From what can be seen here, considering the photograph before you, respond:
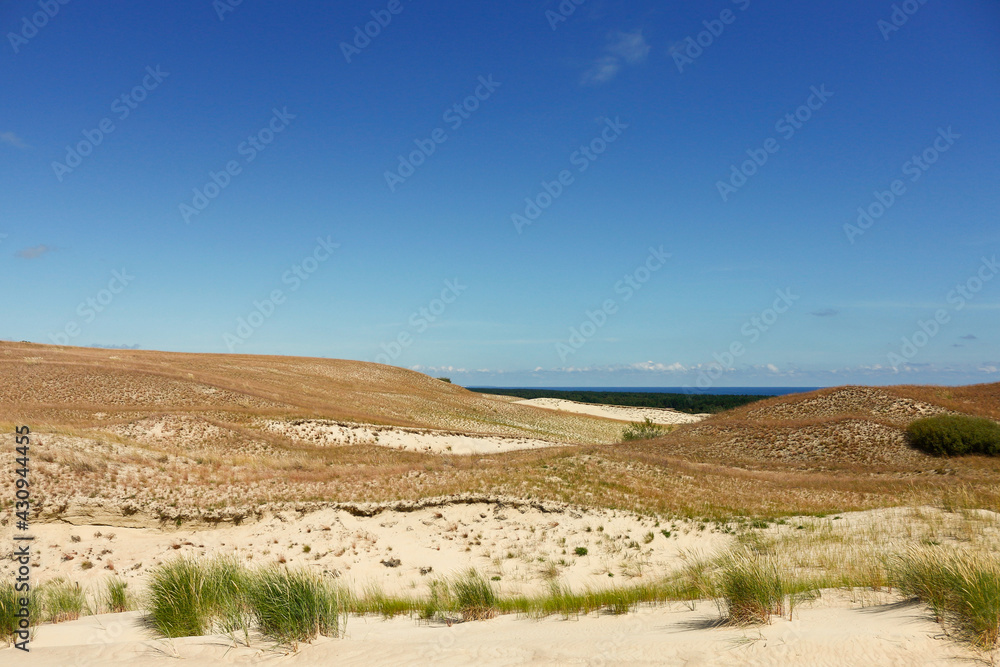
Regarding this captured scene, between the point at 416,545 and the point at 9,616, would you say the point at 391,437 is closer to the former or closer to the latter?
the point at 416,545

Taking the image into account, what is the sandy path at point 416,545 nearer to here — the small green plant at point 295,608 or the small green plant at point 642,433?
the small green plant at point 295,608

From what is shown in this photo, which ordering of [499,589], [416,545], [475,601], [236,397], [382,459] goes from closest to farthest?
[475,601]
[499,589]
[416,545]
[382,459]
[236,397]

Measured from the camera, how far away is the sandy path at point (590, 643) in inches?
228

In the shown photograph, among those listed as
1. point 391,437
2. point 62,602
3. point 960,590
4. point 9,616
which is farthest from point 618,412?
→ point 9,616

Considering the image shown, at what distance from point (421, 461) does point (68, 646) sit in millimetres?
19241

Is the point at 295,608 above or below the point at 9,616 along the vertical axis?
above

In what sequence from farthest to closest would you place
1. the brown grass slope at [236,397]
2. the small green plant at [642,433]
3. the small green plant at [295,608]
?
the small green plant at [642,433] < the brown grass slope at [236,397] < the small green plant at [295,608]

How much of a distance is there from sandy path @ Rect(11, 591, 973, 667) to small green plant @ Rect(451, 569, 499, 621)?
1.54 ft

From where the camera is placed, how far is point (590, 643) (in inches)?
282

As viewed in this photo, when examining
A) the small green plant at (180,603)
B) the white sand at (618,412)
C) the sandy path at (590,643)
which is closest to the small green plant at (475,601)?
the sandy path at (590,643)

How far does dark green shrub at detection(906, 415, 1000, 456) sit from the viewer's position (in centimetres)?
2739

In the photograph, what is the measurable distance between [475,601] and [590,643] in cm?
305

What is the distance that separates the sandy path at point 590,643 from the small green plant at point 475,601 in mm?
469

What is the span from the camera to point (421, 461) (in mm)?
27109
